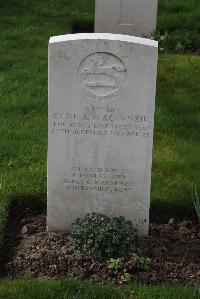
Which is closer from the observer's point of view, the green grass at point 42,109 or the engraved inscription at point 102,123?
the engraved inscription at point 102,123

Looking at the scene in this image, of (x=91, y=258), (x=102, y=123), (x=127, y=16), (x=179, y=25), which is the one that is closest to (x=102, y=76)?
(x=102, y=123)

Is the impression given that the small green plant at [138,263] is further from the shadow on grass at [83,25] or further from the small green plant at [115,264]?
the shadow on grass at [83,25]

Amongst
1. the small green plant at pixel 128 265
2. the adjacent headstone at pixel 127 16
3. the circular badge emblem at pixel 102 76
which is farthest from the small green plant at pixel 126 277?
the adjacent headstone at pixel 127 16

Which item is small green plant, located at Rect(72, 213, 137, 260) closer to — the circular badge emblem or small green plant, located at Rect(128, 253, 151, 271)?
small green plant, located at Rect(128, 253, 151, 271)

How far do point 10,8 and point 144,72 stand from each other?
6.87 m

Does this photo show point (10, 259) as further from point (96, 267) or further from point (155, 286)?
point (155, 286)

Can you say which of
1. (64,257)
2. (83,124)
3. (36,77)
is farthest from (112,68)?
(36,77)

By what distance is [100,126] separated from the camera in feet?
15.5

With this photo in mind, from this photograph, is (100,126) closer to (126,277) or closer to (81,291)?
(126,277)

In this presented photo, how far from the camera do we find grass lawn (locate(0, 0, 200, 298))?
18.0 feet

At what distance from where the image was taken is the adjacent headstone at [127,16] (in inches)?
377

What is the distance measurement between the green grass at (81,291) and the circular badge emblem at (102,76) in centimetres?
128

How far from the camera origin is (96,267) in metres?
4.56

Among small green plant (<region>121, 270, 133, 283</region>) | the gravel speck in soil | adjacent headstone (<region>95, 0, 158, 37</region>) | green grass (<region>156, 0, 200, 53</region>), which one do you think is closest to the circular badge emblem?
the gravel speck in soil
